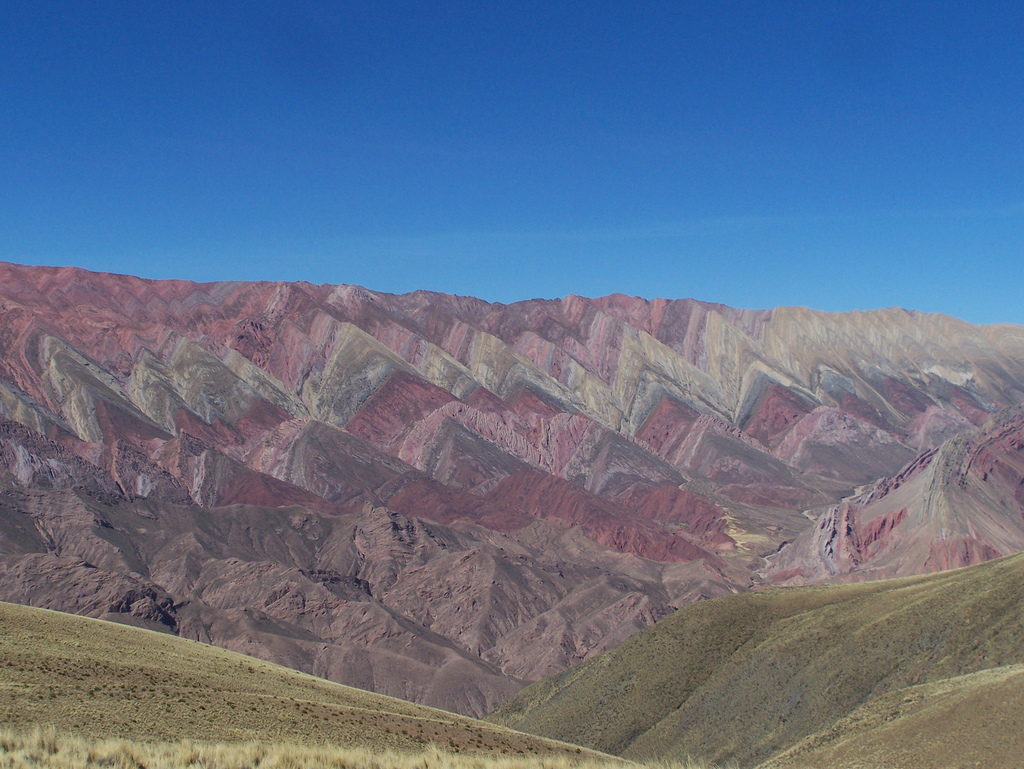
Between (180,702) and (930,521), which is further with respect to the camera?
(930,521)

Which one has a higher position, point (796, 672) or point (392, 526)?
point (796, 672)

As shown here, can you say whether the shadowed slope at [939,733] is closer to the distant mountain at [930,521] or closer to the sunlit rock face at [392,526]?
the sunlit rock face at [392,526]

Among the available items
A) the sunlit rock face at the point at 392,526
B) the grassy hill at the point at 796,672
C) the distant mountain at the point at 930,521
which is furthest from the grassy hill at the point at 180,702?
the distant mountain at the point at 930,521

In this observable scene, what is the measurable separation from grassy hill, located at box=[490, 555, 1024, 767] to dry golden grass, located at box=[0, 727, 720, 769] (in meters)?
15.5

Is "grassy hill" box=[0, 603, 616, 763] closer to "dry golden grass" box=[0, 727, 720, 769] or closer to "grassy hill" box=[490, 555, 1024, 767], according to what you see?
"dry golden grass" box=[0, 727, 720, 769]

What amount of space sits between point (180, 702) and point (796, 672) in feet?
105

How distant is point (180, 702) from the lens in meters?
25.2

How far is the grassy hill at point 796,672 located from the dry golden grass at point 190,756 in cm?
1548

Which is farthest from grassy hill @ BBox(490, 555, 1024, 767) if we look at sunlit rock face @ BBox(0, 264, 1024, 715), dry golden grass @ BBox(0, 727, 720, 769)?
sunlit rock face @ BBox(0, 264, 1024, 715)

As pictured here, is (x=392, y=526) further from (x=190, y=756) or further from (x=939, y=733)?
(x=190, y=756)

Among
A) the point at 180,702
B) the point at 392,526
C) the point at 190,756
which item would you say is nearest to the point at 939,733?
the point at 180,702

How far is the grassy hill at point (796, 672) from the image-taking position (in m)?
36.7

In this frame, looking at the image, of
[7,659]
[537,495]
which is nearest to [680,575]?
[537,495]

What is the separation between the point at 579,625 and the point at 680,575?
3063 centimetres
